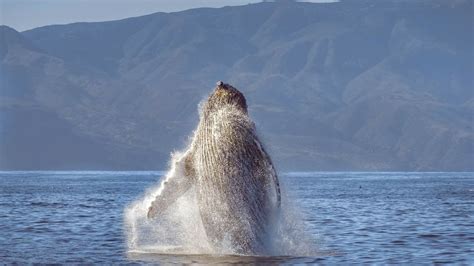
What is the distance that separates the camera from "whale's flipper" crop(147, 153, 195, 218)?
3031 centimetres

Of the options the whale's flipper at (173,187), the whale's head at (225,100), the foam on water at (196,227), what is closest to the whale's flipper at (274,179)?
the foam on water at (196,227)

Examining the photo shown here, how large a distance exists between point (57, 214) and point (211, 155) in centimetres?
3344

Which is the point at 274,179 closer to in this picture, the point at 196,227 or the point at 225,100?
the point at 225,100

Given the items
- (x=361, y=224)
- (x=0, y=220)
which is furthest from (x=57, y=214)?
(x=361, y=224)

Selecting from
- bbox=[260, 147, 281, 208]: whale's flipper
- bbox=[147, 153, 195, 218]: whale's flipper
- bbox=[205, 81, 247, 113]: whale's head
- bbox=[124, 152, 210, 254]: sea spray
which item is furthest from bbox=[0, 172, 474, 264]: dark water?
bbox=[205, 81, 247, 113]: whale's head

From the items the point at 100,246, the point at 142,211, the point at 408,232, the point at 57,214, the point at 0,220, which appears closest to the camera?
the point at 142,211

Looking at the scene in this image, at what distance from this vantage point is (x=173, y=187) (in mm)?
30734

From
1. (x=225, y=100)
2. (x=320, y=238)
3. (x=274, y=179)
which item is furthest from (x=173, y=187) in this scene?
(x=320, y=238)

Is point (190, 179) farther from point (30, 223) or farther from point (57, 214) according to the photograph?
point (57, 214)

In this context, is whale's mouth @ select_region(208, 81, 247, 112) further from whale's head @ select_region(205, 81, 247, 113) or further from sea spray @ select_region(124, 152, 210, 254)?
sea spray @ select_region(124, 152, 210, 254)

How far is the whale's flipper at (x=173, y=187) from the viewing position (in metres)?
30.3

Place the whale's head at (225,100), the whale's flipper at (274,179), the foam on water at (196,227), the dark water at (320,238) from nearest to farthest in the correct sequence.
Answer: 1. the whale's flipper at (274,179)
2. the whale's head at (225,100)
3. the foam on water at (196,227)
4. the dark water at (320,238)

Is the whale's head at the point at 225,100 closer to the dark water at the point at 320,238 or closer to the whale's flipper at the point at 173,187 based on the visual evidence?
the whale's flipper at the point at 173,187

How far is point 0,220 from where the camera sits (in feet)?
181
